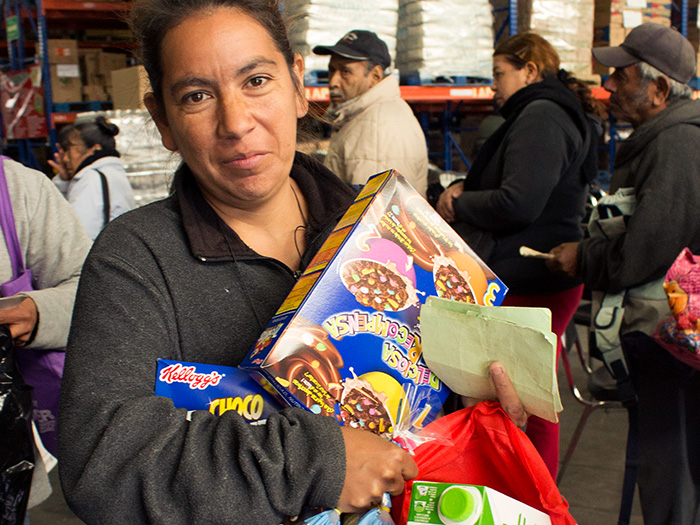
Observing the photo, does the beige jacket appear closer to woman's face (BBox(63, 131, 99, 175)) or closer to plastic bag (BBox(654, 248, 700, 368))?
plastic bag (BBox(654, 248, 700, 368))

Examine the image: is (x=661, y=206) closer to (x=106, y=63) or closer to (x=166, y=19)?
(x=166, y=19)

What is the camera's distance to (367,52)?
10.2 ft

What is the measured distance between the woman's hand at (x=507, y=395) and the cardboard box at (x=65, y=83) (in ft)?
18.8

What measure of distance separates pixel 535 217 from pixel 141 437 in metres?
1.95

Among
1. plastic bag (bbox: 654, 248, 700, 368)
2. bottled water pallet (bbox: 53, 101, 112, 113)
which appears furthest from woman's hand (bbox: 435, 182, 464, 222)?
bottled water pallet (bbox: 53, 101, 112, 113)

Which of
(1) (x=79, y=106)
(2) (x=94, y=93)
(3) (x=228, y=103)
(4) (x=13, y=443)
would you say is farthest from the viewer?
(1) (x=79, y=106)

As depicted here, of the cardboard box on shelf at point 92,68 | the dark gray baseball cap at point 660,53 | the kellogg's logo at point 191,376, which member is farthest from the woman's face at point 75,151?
the kellogg's logo at point 191,376

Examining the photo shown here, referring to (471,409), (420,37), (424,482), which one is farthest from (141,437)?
(420,37)

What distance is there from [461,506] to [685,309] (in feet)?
3.33

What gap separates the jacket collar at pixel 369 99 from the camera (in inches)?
119

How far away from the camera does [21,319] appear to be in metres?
1.46

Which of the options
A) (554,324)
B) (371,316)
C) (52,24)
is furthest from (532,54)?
(52,24)

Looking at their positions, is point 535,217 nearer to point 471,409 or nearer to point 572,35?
point 471,409

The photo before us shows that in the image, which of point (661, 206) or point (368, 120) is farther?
point (368, 120)
